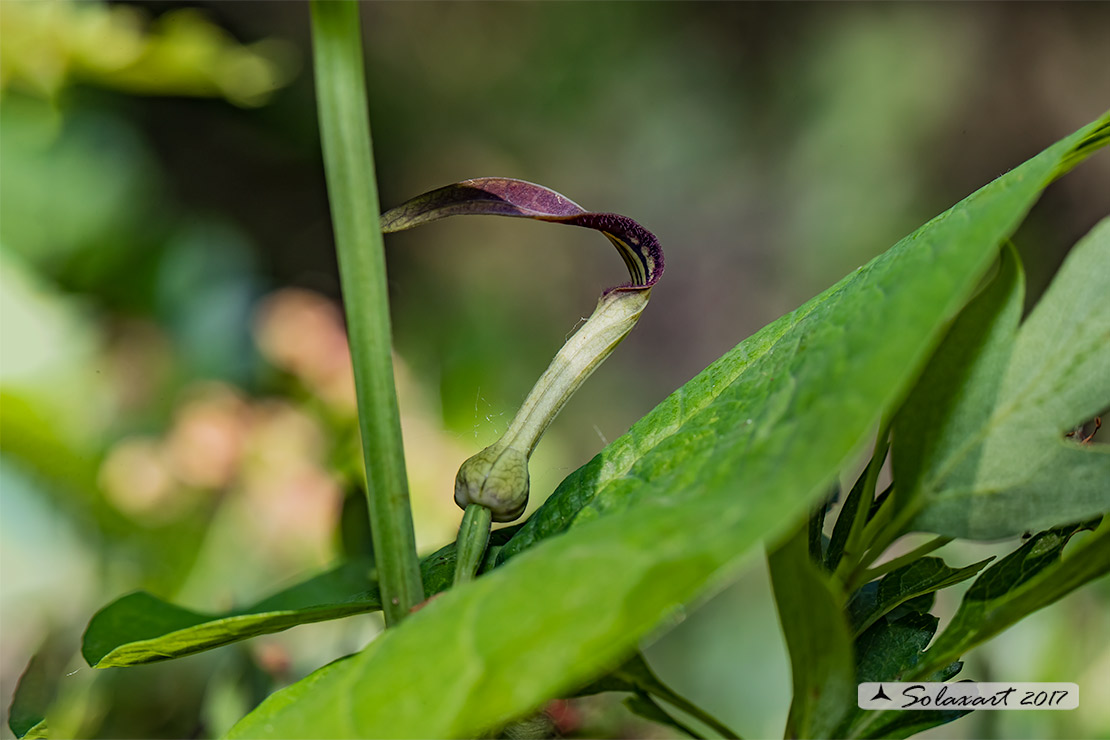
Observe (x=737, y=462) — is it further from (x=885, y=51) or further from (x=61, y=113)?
(x=885, y=51)

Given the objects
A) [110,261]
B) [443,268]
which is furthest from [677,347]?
[110,261]

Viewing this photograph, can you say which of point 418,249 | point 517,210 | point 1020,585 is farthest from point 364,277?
point 418,249

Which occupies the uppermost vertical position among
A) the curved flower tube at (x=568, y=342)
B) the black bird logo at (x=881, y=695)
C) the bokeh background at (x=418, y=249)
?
the bokeh background at (x=418, y=249)

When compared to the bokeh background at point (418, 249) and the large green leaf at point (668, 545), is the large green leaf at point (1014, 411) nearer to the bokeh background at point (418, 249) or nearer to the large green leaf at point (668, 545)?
the large green leaf at point (668, 545)

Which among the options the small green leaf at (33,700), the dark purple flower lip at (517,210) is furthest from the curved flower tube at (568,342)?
the small green leaf at (33,700)

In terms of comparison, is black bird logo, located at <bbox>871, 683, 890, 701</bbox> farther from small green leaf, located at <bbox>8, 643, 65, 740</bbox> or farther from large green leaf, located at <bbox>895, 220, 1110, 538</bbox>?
small green leaf, located at <bbox>8, 643, 65, 740</bbox>

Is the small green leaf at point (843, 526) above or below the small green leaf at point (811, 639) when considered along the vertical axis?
above

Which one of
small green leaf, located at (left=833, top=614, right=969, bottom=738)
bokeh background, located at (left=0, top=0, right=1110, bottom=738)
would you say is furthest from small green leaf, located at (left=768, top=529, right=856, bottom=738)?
bokeh background, located at (left=0, top=0, right=1110, bottom=738)
